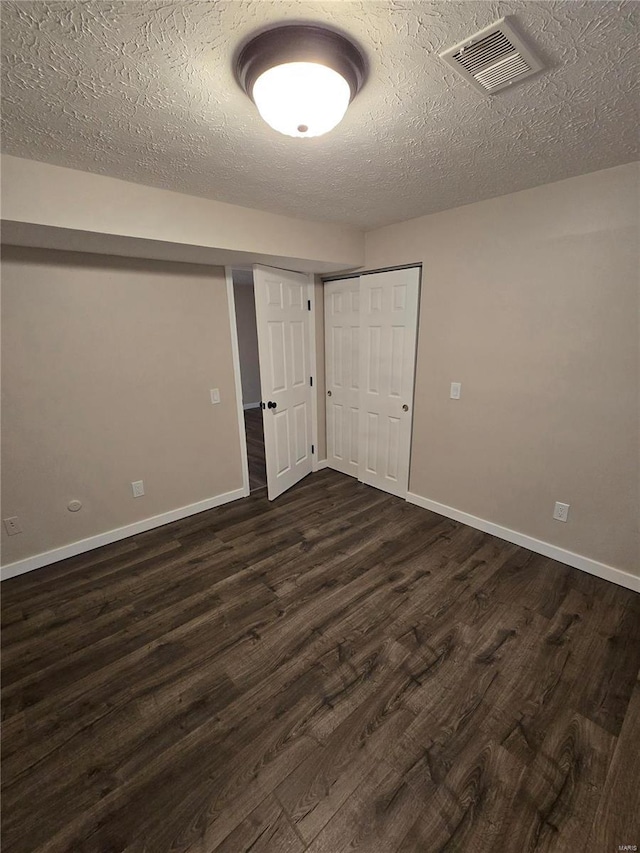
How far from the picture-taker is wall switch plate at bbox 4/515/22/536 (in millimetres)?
2314

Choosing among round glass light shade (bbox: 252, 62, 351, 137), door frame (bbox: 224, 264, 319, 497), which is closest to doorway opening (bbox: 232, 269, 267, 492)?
door frame (bbox: 224, 264, 319, 497)

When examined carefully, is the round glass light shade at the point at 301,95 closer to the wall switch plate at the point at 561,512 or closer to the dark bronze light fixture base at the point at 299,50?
the dark bronze light fixture base at the point at 299,50

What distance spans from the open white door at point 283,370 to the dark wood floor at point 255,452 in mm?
443

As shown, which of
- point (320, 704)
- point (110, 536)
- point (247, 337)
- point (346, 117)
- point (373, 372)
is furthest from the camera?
point (247, 337)

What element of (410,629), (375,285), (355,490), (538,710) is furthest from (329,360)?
(538,710)

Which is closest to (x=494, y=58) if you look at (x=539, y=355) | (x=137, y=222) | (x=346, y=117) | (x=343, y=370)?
(x=346, y=117)

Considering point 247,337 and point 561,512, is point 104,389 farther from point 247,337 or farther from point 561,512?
point 247,337

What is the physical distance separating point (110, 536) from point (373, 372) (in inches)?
106

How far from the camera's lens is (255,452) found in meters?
4.73

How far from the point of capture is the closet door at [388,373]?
3.03m

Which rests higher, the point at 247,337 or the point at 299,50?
the point at 299,50

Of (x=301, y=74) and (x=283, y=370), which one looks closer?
(x=301, y=74)

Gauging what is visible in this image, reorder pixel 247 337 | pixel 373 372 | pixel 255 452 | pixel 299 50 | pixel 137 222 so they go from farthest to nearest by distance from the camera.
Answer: pixel 247 337 → pixel 255 452 → pixel 373 372 → pixel 137 222 → pixel 299 50

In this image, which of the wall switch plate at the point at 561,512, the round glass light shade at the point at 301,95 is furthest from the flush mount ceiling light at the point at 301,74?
the wall switch plate at the point at 561,512
